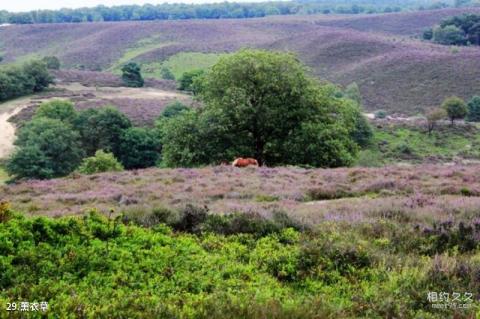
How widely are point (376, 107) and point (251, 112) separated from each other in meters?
56.0

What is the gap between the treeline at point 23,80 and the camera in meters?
72.4

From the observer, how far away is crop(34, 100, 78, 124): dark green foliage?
55719mm

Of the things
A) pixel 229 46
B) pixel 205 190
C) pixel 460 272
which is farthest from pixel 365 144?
pixel 229 46

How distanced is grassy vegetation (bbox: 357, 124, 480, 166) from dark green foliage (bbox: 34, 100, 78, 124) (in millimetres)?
31272

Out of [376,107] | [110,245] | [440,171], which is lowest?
[376,107]

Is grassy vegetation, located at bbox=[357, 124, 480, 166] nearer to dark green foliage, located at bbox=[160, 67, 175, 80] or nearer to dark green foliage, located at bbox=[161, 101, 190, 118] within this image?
dark green foliage, located at bbox=[161, 101, 190, 118]

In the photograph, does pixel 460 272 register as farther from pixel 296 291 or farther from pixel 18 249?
pixel 18 249

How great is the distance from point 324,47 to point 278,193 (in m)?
96.4

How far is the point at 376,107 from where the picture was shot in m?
77.7

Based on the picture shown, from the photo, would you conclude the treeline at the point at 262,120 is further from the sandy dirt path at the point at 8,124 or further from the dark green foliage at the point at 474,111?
the dark green foliage at the point at 474,111

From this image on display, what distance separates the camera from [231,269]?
6441 millimetres

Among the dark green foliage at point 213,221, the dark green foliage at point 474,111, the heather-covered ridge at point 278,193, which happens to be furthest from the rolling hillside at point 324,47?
the dark green foliage at point 213,221

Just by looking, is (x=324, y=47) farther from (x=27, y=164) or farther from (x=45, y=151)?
(x=27, y=164)

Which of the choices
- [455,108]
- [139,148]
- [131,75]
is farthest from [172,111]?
[455,108]
